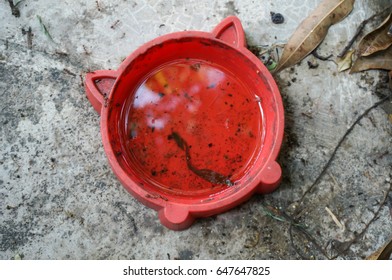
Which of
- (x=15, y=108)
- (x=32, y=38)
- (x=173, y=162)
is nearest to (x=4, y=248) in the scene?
→ (x=15, y=108)

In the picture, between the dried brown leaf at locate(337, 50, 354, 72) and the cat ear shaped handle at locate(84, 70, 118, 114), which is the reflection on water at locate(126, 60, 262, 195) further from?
the dried brown leaf at locate(337, 50, 354, 72)

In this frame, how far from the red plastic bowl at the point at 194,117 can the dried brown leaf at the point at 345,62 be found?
16.3 inches

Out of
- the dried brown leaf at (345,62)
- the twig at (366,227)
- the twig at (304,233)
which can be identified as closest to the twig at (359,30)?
the dried brown leaf at (345,62)

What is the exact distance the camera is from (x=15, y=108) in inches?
93.3

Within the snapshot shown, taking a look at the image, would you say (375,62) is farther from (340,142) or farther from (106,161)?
A: (106,161)

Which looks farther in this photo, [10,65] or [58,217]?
[10,65]

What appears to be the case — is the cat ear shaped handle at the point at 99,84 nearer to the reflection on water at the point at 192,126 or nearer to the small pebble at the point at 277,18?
the reflection on water at the point at 192,126

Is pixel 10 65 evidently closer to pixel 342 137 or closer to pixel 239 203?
pixel 239 203

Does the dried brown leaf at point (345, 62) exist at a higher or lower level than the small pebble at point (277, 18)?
lower

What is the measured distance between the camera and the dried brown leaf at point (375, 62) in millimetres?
2428

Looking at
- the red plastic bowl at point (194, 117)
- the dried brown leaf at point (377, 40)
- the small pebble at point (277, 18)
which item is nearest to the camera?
the red plastic bowl at point (194, 117)

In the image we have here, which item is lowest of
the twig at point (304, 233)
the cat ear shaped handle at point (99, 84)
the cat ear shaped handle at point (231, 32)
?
the twig at point (304, 233)

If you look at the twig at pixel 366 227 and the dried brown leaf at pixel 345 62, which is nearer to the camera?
the twig at pixel 366 227

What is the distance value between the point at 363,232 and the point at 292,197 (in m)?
0.32
